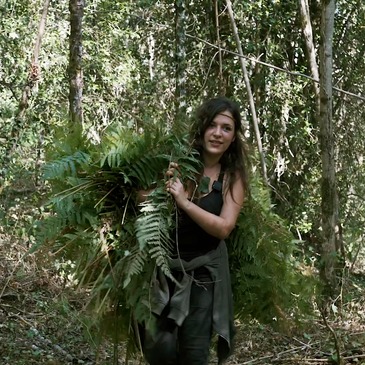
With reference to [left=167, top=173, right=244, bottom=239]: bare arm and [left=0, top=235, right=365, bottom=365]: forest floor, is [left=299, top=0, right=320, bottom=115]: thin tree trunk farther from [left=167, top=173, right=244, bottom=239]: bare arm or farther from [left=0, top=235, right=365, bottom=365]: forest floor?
[left=167, top=173, right=244, bottom=239]: bare arm

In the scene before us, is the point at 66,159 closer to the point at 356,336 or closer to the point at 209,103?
the point at 209,103

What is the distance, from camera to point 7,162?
829 cm

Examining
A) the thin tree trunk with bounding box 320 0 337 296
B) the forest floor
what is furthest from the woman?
the thin tree trunk with bounding box 320 0 337 296

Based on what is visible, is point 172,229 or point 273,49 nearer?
point 172,229

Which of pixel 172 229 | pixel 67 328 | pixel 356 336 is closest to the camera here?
pixel 172 229

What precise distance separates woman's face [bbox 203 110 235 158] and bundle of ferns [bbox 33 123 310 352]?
0.34ft

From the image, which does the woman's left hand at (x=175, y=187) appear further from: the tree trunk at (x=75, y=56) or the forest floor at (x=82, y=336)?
the tree trunk at (x=75, y=56)

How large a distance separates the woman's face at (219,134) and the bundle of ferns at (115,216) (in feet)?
0.34

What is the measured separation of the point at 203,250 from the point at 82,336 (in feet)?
10.8

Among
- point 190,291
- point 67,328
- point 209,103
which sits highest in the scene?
point 209,103

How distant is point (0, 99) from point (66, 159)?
7.84 meters

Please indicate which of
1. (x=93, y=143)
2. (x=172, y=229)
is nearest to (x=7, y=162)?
(x=93, y=143)

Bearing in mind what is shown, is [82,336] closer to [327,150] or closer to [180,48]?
[327,150]

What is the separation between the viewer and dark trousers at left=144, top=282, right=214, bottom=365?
3.56 m
